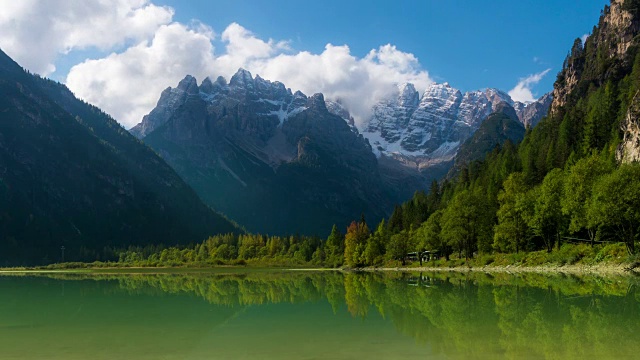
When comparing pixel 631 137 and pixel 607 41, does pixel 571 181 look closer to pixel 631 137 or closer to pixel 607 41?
pixel 631 137

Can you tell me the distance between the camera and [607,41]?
527ft

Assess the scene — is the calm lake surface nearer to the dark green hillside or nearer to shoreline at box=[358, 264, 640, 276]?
shoreline at box=[358, 264, 640, 276]

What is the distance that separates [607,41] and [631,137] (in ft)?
280

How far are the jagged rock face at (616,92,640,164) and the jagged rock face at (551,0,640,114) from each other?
5982cm

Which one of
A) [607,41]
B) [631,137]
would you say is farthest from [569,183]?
[607,41]

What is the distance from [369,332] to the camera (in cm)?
1939

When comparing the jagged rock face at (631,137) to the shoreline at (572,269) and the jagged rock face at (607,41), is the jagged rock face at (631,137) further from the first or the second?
the jagged rock face at (607,41)

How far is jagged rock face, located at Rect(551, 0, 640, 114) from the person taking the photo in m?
153

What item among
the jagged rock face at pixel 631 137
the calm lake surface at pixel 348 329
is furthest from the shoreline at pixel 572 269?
the jagged rock face at pixel 631 137

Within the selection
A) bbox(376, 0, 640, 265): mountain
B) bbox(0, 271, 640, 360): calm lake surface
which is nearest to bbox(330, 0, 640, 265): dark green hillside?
bbox(376, 0, 640, 265): mountain

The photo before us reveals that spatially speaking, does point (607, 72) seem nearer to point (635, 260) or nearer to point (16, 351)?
point (635, 260)

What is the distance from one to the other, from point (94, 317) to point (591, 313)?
76.4 ft

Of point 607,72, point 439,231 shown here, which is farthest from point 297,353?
point 607,72

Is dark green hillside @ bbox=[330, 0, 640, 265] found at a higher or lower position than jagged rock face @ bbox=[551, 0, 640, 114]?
lower
